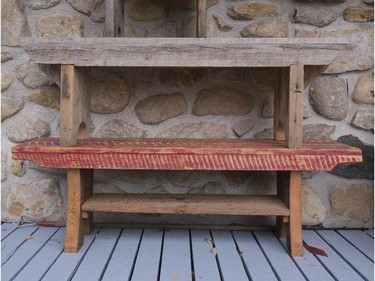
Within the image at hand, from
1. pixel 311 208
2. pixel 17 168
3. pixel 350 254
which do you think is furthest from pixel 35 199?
pixel 350 254

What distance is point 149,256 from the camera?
5.90 ft

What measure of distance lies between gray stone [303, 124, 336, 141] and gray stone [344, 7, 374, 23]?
22.9 inches

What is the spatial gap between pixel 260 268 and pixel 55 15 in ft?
5.42

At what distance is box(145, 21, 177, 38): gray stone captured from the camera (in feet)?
7.07

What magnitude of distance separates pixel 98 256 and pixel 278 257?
0.81 metres

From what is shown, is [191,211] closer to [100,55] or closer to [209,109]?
[209,109]

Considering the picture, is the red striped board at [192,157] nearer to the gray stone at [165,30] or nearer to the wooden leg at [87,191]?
→ the wooden leg at [87,191]

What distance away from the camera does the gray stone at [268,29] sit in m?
2.13

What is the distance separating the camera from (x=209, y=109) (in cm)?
217

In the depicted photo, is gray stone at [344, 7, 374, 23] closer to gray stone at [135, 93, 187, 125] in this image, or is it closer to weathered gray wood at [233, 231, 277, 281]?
gray stone at [135, 93, 187, 125]

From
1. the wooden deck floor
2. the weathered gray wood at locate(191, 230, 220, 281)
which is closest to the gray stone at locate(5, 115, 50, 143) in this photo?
the wooden deck floor

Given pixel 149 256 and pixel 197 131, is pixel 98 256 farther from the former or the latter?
pixel 197 131

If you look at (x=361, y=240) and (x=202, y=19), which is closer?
(x=202, y=19)

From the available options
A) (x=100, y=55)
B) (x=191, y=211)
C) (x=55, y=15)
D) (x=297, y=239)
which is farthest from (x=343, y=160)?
(x=55, y=15)
